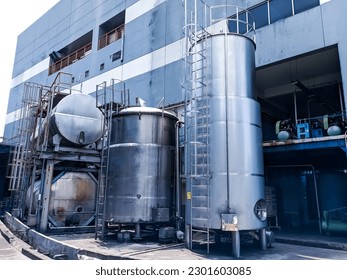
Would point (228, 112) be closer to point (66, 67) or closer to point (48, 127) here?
point (48, 127)

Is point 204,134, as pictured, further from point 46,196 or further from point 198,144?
point 46,196

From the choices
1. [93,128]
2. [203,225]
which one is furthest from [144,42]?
[203,225]

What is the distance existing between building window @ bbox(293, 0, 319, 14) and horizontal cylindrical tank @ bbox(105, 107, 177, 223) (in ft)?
23.6

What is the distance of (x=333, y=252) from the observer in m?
8.71

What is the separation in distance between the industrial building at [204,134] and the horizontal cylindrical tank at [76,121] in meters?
0.05

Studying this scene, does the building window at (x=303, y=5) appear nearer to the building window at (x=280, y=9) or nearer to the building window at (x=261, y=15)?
the building window at (x=280, y=9)

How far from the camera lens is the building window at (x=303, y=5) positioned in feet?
37.8

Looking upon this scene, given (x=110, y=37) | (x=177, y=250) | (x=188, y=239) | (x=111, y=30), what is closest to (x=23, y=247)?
(x=177, y=250)

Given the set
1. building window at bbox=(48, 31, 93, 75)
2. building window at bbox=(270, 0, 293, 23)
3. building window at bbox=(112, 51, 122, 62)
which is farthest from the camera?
building window at bbox=(48, 31, 93, 75)

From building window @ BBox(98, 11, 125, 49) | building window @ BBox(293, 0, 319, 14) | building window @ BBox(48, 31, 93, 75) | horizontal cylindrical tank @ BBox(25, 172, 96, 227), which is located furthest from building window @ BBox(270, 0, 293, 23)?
building window @ BBox(48, 31, 93, 75)

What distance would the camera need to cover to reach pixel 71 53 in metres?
28.8

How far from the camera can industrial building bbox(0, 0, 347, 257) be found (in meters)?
8.38

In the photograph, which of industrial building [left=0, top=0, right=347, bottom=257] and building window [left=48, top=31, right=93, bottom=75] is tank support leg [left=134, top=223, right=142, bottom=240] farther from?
building window [left=48, top=31, right=93, bottom=75]

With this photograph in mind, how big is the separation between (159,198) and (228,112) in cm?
400
